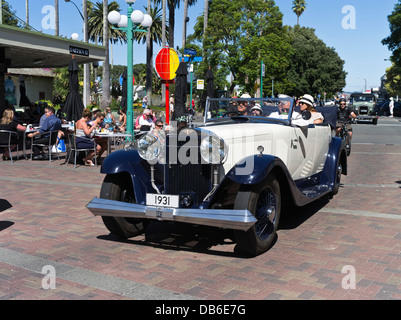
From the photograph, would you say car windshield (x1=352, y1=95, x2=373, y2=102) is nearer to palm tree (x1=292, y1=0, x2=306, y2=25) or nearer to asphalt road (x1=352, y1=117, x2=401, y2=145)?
asphalt road (x1=352, y1=117, x2=401, y2=145)

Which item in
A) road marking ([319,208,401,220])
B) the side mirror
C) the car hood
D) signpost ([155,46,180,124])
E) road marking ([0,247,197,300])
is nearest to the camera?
road marking ([0,247,197,300])

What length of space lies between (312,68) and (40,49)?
5095 centimetres

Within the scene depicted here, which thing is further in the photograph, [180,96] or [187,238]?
[180,96]

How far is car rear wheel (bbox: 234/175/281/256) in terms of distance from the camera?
4312 millimetres

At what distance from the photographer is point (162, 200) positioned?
455 cm

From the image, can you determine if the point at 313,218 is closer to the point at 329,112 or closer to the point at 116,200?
the point at 116,200

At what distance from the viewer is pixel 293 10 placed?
302 ft

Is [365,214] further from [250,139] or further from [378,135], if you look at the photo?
[378,135]

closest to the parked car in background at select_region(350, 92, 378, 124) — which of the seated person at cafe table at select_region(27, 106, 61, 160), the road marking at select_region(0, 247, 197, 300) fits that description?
the seated person at cafe table at select_region(27, 106, 61, 160)

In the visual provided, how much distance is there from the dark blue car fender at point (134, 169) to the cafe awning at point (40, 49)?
11.0m

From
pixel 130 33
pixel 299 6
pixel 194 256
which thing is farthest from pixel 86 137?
pixel 299 6

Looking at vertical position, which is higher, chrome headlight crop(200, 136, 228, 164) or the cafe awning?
the cafe awning

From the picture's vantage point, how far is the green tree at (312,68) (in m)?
60.3

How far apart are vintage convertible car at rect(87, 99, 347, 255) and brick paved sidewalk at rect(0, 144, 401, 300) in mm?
358
